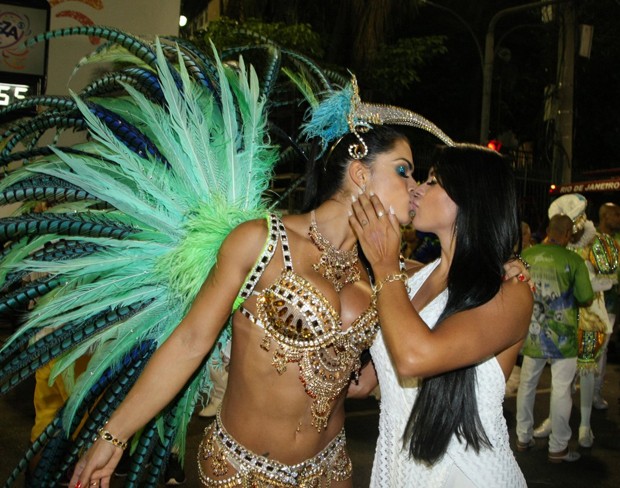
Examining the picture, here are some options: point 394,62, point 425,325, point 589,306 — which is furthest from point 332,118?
point 394,62

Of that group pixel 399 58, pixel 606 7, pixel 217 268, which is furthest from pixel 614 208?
pixel 606 7

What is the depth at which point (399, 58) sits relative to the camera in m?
15.6

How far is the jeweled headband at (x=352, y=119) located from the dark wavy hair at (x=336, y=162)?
0.02 m

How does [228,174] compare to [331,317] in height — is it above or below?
above

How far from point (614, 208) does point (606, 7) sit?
1335cm

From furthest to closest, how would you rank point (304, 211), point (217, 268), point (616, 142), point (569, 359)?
point (616, 142) → point (569, 359) → point (304, 211) → point (217, 268)

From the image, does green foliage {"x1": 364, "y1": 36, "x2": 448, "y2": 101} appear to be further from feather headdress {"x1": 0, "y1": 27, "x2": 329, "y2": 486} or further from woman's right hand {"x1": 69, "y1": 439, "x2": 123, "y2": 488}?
woman's right hand {"x1": 69, "y1": 439, "x2": 123, "y2": 488}

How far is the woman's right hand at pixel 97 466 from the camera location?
225 cm

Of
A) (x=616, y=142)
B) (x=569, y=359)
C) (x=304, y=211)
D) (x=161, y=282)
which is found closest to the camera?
(x=161, y=282)

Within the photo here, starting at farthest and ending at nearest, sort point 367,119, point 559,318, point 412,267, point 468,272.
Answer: point 559,318 → point 412,267 → point 367,119 → point 468,272

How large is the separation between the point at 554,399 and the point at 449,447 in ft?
12.5

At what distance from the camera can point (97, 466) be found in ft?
7.42

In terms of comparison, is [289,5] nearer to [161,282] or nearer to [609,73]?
[609,73]

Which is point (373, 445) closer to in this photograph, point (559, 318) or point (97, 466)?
point (559, 318)
